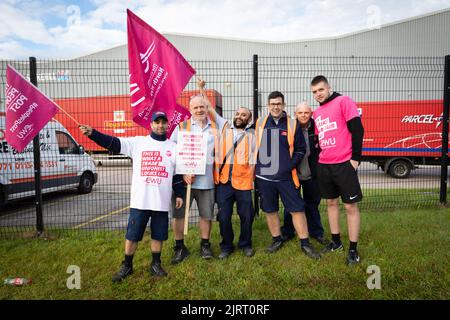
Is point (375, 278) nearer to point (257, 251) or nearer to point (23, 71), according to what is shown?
point (257, 251)

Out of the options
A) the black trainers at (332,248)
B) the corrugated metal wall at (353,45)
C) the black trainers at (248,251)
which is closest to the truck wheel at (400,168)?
the black trainers at (332,248)

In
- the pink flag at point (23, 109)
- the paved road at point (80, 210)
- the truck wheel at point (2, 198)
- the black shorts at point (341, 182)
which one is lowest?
the paved road at point (80, 210)

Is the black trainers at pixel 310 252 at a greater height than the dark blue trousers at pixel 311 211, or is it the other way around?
the dark blue trousers at pixel 311 211

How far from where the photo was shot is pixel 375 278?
3.01m

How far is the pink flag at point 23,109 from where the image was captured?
144 inches

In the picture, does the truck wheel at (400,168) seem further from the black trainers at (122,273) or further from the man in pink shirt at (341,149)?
the black trainers at (122,273)

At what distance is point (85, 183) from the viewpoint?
28.7 feet

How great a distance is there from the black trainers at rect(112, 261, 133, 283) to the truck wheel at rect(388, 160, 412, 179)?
1117cm

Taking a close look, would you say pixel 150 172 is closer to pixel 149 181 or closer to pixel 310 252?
pixel 149 181

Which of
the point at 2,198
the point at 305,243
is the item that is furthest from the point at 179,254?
the point at 2,198

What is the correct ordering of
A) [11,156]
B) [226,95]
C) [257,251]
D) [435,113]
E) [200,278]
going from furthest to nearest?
[435,113], [11,156], [226,95], [257,251], [200,278]

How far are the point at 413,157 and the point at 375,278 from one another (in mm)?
10208

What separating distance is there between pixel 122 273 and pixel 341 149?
9.42ft
